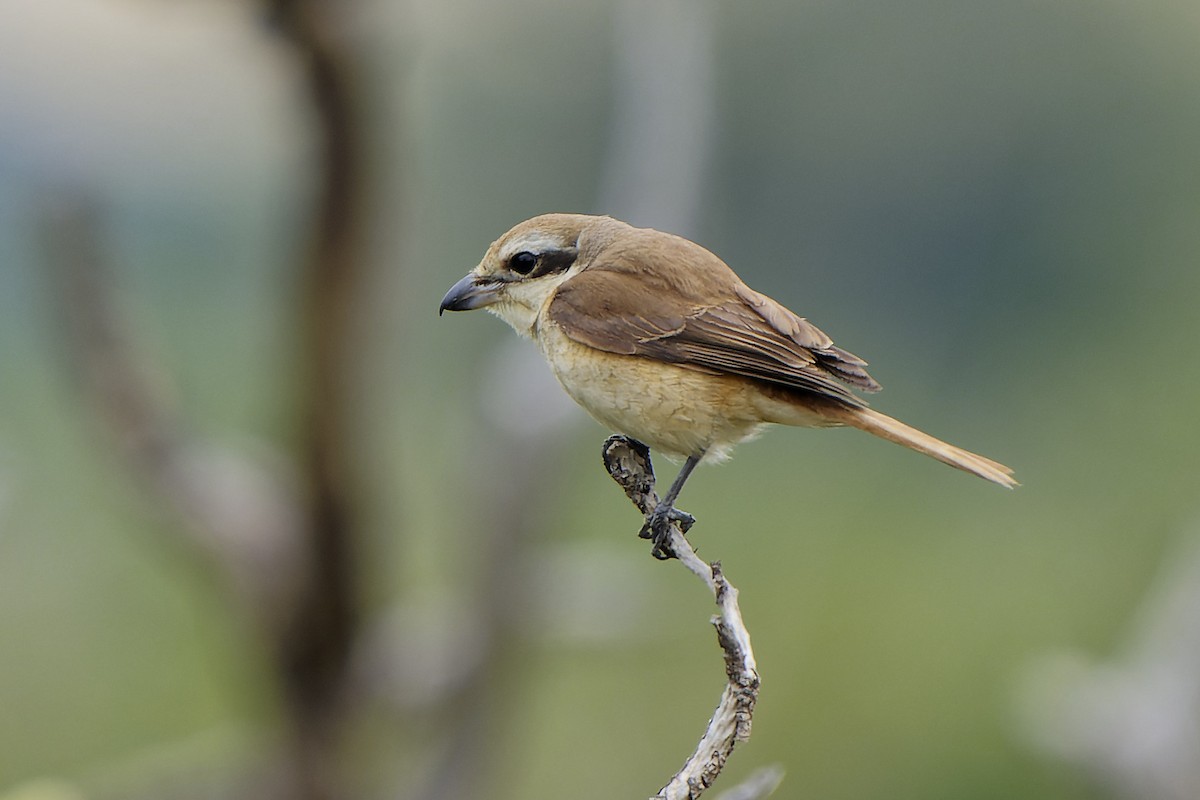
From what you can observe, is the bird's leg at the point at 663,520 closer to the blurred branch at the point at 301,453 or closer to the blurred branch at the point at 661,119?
the blurred branch at the point at 301,453

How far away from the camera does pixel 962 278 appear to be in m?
8.60

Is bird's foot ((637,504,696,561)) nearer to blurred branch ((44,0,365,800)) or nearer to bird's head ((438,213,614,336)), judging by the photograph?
bird's head ((438,213,614,336))

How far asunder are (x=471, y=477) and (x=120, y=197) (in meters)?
2.60

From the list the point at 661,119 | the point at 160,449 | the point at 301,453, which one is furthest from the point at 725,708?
the point at 661,119

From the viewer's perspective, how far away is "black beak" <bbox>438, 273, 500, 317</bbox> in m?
2.70

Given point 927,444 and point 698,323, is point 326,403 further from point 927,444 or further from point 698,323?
point 927,444

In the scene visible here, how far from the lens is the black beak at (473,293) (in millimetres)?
2695

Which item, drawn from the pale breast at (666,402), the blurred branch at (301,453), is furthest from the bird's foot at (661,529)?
the blurred branch at (301,453)

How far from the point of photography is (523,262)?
9.02 ft

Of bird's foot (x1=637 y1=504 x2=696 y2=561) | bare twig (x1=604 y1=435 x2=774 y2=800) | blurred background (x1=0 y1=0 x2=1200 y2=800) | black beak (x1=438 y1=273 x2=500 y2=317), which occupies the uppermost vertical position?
black beak (x1=438 y1=273 x2=500 y2=317)

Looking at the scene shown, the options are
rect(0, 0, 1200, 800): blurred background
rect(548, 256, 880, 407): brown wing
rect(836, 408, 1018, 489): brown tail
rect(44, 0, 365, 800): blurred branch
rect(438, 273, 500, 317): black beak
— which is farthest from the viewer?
rect(0, 0, 1200, 800): blurred background

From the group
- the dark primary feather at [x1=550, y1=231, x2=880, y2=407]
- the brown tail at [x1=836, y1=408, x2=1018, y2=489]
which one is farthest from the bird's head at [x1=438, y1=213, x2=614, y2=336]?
the brown tail at [x1=836, y1=408, x2=1018, y2=489]

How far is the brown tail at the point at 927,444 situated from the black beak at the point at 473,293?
80 centimetres

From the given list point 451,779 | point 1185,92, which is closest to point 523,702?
point 451,779
